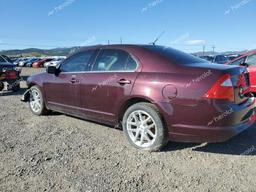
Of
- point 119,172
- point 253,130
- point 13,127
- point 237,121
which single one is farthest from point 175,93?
point 13,127

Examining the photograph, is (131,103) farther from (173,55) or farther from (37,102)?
(37,102)

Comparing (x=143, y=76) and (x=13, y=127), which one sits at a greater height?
(x=143, y=76)

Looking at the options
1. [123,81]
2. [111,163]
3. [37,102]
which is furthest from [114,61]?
[37,102]

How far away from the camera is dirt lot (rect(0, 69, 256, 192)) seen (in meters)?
3.21

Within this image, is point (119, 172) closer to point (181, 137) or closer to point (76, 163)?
point (76, 163)

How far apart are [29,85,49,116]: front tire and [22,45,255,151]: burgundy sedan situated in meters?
1.16

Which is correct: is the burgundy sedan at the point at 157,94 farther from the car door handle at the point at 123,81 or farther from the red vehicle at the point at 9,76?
the red vehicle at the point at 9,76

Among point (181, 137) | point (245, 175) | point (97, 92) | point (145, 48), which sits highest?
point (145, 48)

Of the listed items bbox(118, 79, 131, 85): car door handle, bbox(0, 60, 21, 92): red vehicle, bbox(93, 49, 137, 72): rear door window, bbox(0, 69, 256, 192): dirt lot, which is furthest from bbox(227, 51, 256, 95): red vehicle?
bbox(0, 60, 21, 92): red vehicle

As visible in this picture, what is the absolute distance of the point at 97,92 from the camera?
4.85m

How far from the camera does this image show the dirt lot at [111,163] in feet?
10.5

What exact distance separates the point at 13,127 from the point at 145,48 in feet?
9.97

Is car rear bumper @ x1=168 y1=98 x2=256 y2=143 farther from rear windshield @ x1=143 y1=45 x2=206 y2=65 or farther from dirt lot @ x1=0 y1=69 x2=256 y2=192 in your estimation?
rear windshield @ x1=143 y1=45 x2=206 y2=65

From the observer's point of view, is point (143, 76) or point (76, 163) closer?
point (76, 163)
